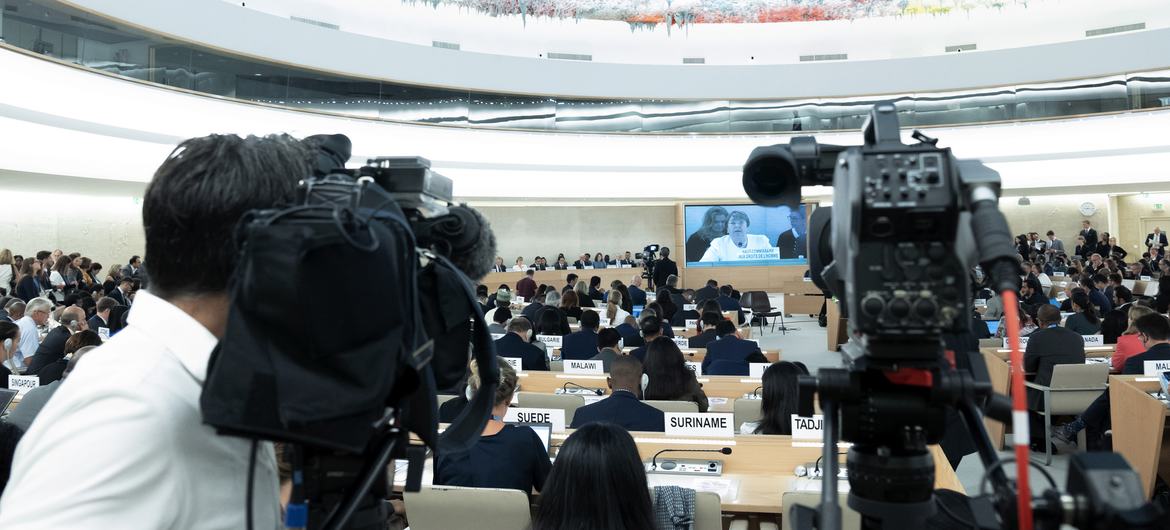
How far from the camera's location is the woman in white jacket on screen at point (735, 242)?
19594 mm

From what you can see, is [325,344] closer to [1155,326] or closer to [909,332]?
[909,332]

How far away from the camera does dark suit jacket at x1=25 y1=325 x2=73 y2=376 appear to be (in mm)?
6043

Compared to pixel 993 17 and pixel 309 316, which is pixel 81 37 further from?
pixel 993 17

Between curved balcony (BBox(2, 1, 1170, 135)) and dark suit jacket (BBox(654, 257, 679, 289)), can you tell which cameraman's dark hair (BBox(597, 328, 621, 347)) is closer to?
curved balcony (BBox(2, 1, 1170, 135))

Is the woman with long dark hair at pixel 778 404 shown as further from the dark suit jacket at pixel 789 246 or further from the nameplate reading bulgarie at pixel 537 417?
the dark suit jacket at pixel 789 246

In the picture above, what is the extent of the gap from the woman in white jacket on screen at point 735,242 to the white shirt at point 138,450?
1911 centimetres

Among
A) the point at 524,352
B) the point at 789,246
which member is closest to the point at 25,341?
the point at 524,352

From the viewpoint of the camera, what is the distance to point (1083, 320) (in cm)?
834

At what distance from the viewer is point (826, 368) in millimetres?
1265

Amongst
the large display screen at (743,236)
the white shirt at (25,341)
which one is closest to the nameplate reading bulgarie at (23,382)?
the white shirt at (25,341)

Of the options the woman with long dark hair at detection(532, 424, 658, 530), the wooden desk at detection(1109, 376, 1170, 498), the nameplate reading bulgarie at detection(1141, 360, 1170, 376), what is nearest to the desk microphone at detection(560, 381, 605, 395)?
the wooden desk at detection(1109, 376, 1170, 498)

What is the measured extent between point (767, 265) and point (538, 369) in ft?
43.6

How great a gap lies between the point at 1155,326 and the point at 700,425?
13.3ft

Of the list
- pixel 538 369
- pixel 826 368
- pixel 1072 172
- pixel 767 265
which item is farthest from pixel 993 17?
pixel 826 368
